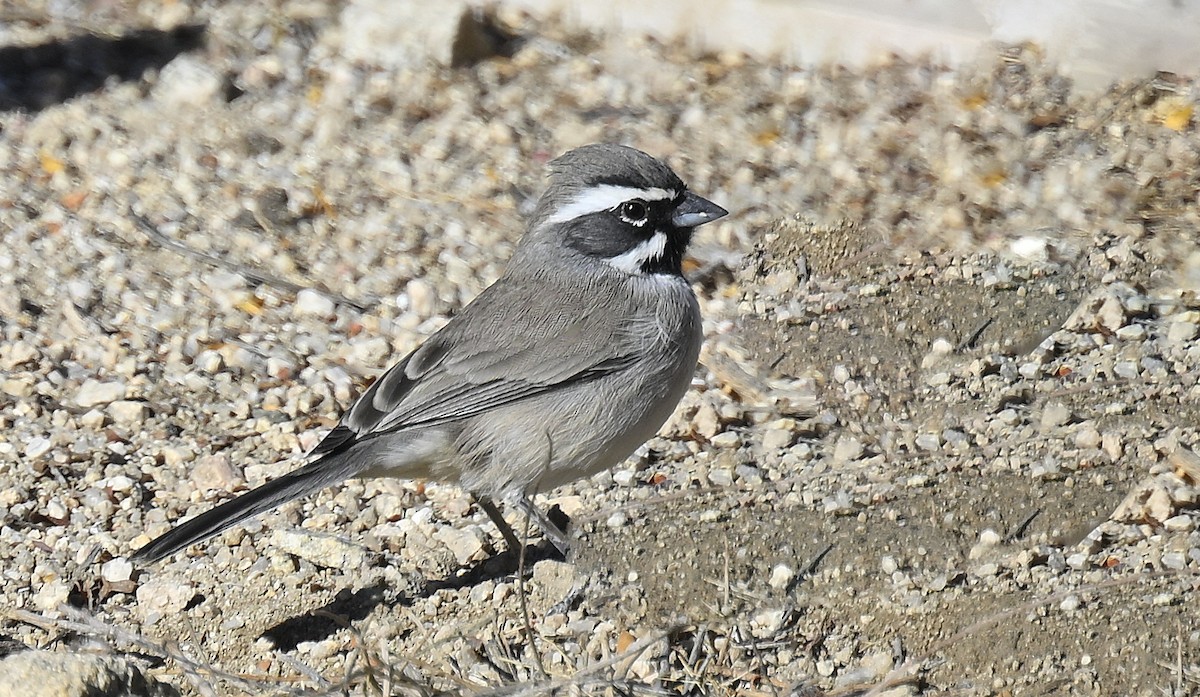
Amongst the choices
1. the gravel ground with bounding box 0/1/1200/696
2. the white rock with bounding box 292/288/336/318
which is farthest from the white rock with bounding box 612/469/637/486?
the white rock with bounding box 292/288/336/318

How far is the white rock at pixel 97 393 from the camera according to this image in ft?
21.0

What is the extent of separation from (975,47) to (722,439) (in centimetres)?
327

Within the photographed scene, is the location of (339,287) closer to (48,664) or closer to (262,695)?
(262,695)

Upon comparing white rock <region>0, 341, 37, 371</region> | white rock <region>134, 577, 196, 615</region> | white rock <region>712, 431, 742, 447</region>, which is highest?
white rock <region>712, 431, 742, 447</region>

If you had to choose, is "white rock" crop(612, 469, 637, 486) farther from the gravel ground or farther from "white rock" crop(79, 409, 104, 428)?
"white rock" crop(79, 409, 104, 428)

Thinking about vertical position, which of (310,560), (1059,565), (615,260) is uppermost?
(615,260)

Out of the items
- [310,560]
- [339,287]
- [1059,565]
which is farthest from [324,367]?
[1059,565]

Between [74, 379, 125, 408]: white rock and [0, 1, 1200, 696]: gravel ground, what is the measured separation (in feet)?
0.13

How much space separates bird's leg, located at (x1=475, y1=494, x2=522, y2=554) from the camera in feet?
19.1

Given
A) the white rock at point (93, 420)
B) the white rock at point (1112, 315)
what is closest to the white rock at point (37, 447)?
the white rock at point (93, 420)

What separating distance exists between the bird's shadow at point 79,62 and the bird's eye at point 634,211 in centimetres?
426

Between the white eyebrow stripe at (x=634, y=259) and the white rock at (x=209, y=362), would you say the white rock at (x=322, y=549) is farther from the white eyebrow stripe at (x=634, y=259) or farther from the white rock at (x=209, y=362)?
the white eyebrow stripe at (x=634, y=259)

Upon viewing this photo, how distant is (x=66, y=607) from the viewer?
5.22 metres

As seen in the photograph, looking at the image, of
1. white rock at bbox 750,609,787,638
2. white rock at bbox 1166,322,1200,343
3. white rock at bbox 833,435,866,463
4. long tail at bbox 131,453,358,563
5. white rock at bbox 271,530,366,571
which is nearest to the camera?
long tail at bbox 131,453,358,563
